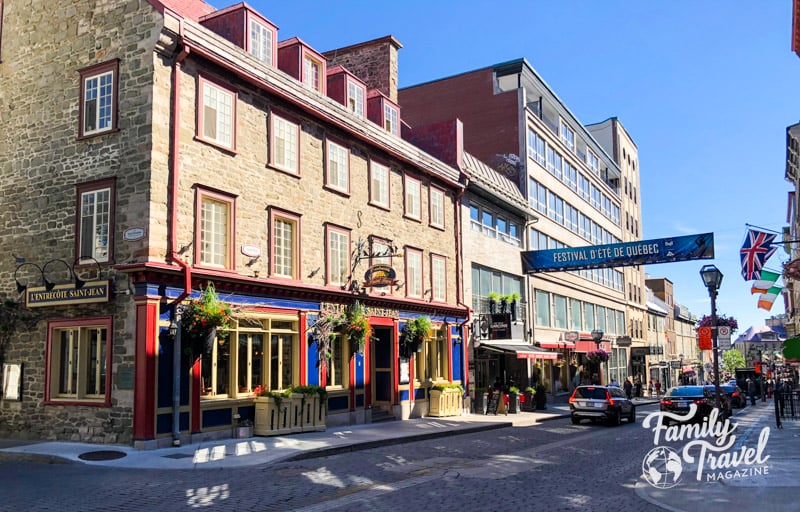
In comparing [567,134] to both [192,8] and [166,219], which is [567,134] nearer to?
[192,8]

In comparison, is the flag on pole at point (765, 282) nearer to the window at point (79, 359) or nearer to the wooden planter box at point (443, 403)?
the wooden planter box at point (443, 403)

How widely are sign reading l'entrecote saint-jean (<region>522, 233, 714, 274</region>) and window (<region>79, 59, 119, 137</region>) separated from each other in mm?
23795

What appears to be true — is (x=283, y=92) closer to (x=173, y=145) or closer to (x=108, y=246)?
(x=173, y=145)

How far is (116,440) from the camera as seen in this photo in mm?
15820

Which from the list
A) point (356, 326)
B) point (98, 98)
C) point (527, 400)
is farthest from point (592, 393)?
point (98, 98)

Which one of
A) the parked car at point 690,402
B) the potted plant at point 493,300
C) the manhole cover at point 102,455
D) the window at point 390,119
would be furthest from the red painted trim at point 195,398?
the potted plant at point 493,300

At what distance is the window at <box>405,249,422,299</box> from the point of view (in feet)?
86.7

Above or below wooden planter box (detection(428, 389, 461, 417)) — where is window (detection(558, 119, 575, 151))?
above

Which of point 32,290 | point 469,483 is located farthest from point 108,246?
point 469,483

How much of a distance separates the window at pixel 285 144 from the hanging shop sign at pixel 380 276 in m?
4.21

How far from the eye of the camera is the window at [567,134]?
153 feet

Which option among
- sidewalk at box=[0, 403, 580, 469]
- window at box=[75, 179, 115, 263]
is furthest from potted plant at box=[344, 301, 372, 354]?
window at box=[75, 179, 115, 263]

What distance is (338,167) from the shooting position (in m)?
23.0

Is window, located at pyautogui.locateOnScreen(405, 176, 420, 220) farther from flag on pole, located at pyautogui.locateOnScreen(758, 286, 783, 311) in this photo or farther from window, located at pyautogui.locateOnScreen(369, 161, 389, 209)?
flag on pole, located at pyautogui.locateOnScreen(758, 286, 783, 311)
